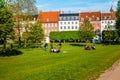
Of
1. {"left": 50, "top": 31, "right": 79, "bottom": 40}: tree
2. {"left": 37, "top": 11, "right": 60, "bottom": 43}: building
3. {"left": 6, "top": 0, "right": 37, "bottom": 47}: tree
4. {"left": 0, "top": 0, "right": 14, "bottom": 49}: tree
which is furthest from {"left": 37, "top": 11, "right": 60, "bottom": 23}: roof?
{"left": 0, "top": 0, "right": 14, "bottom": 49}: tree

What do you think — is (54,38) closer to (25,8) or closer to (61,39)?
(61,39)

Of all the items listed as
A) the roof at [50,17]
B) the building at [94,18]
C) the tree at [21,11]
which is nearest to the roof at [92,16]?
the building at [94,18]

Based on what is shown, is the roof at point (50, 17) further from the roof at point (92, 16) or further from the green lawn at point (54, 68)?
the green lawn at point (54, 68)

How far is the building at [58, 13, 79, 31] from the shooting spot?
568 feet

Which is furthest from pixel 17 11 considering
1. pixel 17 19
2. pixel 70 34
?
pixel 70 34

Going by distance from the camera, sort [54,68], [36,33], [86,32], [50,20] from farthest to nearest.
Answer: [50,20] < [86,32] < [36,33] < [54,68]

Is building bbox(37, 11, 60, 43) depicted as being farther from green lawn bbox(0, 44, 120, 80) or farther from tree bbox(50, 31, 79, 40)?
green lawn bbox(0, 44, 120, 80)

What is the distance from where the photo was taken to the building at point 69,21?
173 metres

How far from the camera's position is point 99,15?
17075cm

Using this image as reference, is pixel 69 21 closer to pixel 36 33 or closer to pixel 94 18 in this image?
pixel 94 18

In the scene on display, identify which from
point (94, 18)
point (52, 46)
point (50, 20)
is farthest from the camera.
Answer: point (50, 20)

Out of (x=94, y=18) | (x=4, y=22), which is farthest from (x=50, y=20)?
(x=4, y=22)

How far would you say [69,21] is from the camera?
175 metres

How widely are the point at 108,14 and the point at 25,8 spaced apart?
9184 cm
